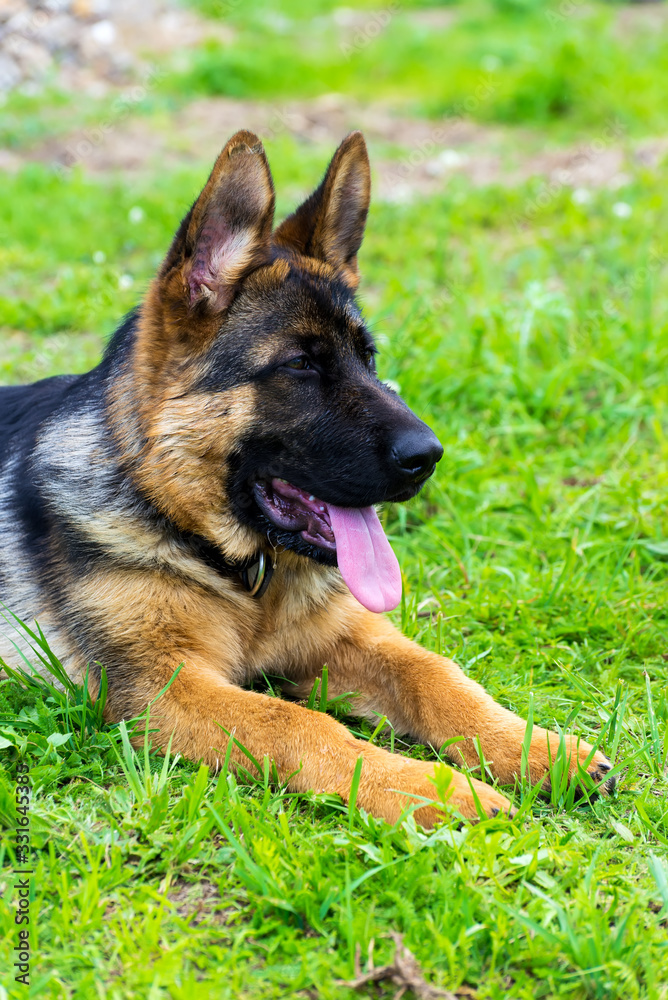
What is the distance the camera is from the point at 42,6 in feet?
39.9

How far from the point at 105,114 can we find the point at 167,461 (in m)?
8.84

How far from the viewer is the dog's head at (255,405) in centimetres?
318

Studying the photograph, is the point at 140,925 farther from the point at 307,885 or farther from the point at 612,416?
the point at 612,416

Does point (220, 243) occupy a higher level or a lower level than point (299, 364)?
higher

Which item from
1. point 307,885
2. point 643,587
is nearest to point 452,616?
point 643,587

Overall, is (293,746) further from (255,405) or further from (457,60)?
(457,60)

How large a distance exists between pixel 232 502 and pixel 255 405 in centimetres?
36

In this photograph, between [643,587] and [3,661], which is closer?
[3,661]

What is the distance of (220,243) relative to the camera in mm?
3242

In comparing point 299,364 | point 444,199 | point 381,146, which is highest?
point 381,146

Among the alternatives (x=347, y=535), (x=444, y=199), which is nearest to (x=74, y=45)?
(x=444, y=199)

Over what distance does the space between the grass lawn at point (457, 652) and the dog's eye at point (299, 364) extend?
3.83ft

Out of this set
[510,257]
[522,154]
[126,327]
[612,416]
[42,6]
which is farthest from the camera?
[42,6]

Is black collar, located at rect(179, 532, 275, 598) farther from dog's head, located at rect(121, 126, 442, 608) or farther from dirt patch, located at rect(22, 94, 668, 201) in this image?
dirt patch, located at rect(22, 94, 668, 201)
